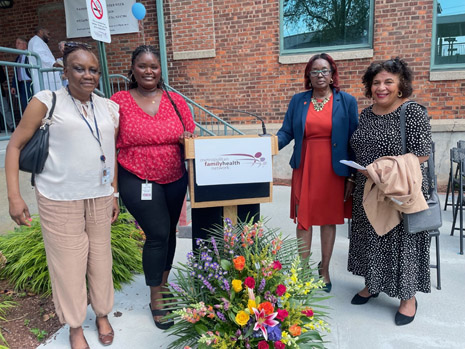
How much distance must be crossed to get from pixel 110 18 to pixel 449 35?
21.9 feet

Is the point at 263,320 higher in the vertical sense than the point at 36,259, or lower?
higher

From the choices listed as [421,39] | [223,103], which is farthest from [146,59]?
[421,39]

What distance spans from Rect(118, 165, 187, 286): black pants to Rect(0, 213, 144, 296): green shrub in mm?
899

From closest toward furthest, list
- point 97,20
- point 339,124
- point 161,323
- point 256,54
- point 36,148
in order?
point 36,148 → point 161,323 → point 339,124 → point 97,20 → point 256,54

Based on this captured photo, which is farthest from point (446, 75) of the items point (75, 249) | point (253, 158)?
point (75, 249)

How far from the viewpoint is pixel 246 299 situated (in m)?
1.94

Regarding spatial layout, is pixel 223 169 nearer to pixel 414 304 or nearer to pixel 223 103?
pixel 414 304

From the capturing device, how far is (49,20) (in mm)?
8383

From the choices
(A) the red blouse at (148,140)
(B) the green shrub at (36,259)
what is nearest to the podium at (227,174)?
(A) the red blouse at (148,140)

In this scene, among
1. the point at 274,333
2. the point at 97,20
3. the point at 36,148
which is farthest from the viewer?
the point at 97,20

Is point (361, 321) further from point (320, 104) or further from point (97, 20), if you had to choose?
point (97, 20)

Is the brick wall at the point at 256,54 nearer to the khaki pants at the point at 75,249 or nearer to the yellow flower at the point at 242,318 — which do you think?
the khaki pants at the point at 75,249

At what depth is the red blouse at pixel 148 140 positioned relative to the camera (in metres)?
2.24

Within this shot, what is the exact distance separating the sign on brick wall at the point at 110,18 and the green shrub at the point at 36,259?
5.39 meters
